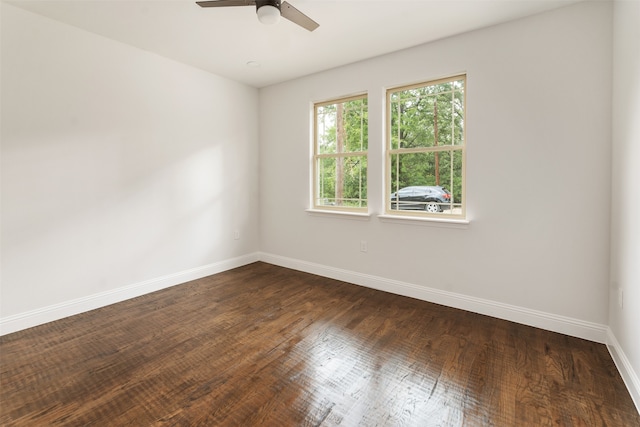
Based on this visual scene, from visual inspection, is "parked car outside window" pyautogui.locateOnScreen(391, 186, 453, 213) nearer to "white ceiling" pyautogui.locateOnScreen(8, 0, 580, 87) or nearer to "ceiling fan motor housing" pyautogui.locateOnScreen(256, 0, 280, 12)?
"white ceiling" pyautogui.locateOnScreen(8, 0, 580, 87)

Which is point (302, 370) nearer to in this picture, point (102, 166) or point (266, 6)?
point (266, 6)

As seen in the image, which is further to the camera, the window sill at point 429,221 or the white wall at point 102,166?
the window sill at point 429,221

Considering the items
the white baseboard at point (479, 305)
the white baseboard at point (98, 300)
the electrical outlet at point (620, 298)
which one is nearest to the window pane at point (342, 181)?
the white baseboard at point (479, 305)

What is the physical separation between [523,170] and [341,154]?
2038 mm

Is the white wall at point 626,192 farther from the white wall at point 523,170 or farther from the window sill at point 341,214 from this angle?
the window sill at point 341,214

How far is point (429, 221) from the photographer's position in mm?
3174

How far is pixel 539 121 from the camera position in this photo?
2.58 meters

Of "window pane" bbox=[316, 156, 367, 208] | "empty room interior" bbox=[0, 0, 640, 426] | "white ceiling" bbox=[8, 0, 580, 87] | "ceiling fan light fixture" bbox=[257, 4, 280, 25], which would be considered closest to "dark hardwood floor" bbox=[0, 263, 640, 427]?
"empty room interior" bbox=[0, 0, 640, 426]

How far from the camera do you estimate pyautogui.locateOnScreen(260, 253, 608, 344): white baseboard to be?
246cm

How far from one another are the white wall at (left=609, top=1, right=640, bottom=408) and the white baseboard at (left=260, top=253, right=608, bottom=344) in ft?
0.68

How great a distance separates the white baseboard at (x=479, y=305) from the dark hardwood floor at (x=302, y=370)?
90 mm

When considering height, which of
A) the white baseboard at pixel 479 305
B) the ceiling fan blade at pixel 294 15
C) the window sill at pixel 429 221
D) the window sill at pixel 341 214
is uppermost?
the ceiling fan blade at pixel 294 15

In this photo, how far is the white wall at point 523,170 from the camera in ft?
7.84

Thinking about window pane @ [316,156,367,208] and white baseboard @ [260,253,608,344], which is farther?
window pane @ [316,156,367,208]
